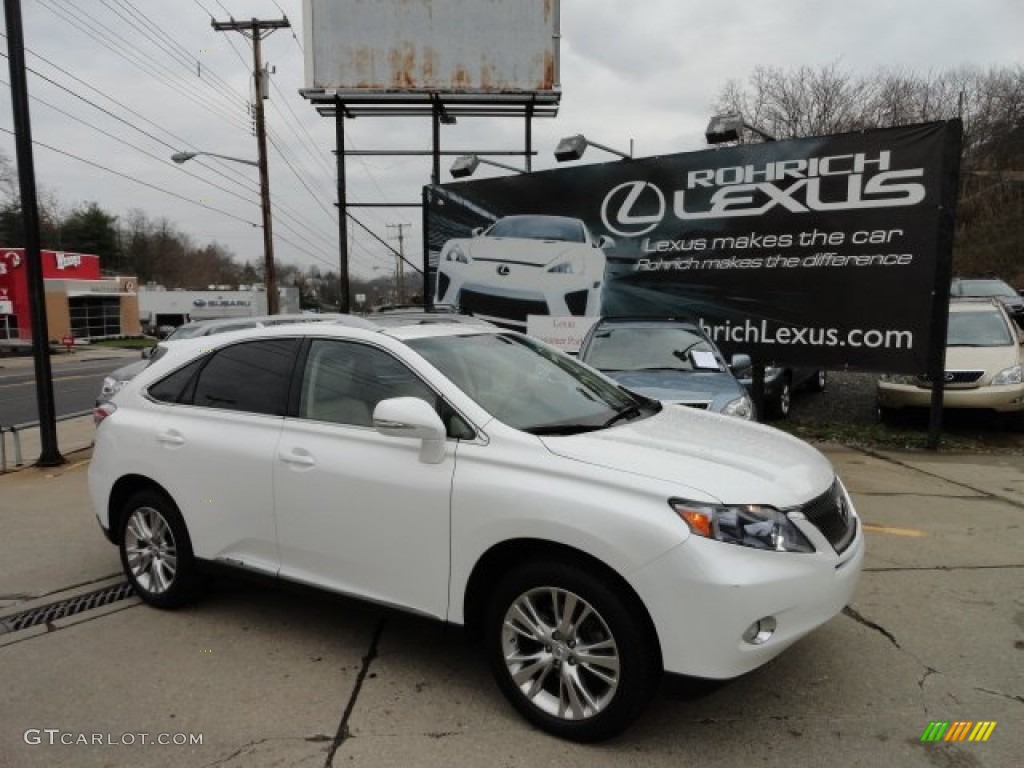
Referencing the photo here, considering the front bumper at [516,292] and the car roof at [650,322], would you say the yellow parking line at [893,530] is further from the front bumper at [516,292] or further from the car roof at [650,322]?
the front bumper at [516,292]

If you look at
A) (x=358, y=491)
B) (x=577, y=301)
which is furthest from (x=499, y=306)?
(x=358, y=491)

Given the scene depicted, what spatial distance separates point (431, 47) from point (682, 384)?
11.4 meters

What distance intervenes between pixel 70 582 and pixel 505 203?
9535 millimetres

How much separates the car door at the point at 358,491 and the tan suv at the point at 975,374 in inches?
295

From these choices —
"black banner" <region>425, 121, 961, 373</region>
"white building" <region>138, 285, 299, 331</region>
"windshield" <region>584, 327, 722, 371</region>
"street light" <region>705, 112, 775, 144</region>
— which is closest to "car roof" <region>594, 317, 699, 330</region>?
"windshield" <region>584, 327, 722, 371</region>

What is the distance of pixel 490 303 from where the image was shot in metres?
13.4

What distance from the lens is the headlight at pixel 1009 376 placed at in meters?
8.91

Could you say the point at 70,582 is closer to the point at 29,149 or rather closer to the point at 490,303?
the point at 29,149

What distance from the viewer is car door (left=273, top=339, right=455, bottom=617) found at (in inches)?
125

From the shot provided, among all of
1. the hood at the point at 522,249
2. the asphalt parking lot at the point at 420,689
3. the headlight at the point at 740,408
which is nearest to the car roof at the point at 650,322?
the headlight at the point at 740,408

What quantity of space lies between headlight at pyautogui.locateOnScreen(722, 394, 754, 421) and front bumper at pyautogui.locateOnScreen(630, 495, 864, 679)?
401cm

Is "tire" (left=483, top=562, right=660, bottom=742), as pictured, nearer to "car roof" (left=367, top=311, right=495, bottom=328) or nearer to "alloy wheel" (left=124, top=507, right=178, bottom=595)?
"car roof" (left=367, top=311, right=495, bottom=328)

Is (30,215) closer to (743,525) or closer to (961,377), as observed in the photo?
(743,525)

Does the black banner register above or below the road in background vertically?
above
